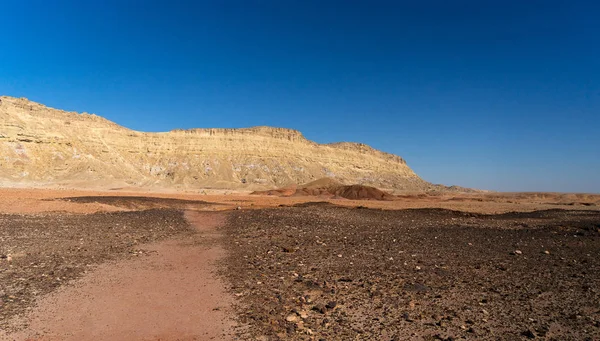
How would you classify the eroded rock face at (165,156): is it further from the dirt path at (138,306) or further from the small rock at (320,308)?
the small rock at (320,308)

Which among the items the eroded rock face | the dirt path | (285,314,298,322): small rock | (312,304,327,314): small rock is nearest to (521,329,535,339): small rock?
(312,304,327,314): small rock

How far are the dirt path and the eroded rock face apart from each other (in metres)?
65.8

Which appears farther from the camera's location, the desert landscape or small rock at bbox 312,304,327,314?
A: small rock at bbox 312,304,327,314

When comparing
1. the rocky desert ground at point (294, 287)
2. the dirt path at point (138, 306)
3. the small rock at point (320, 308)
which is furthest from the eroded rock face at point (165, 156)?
the small rock at point (320, 308)

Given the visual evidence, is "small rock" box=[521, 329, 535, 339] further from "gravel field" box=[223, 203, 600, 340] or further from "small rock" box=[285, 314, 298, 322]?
"small rock" box=[285, 314, 298, 322]

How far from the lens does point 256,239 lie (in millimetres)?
13203

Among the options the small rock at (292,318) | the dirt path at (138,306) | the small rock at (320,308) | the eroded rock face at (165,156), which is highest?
the eroded rock face at (165,156)

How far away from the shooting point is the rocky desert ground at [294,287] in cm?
515

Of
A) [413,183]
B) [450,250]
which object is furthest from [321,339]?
[413,183]

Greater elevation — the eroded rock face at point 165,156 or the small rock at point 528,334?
the eroded rock face at point 165,156

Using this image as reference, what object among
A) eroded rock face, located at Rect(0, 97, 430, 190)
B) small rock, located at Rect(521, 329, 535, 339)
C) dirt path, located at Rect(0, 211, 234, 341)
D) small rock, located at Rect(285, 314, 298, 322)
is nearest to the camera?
small rock, located at Rect(521, 329, 535, 339)

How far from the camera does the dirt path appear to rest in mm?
5070

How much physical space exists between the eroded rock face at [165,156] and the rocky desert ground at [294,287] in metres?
63.8

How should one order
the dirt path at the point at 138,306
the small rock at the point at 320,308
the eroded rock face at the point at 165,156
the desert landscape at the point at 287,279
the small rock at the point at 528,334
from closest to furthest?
the small rock at the point at 528,334
the dirt path at the point at 138,306
the desert landscape at the point at 287,279
the small rock at the point at 320,308
the eroded rock face at the point at 165,156
